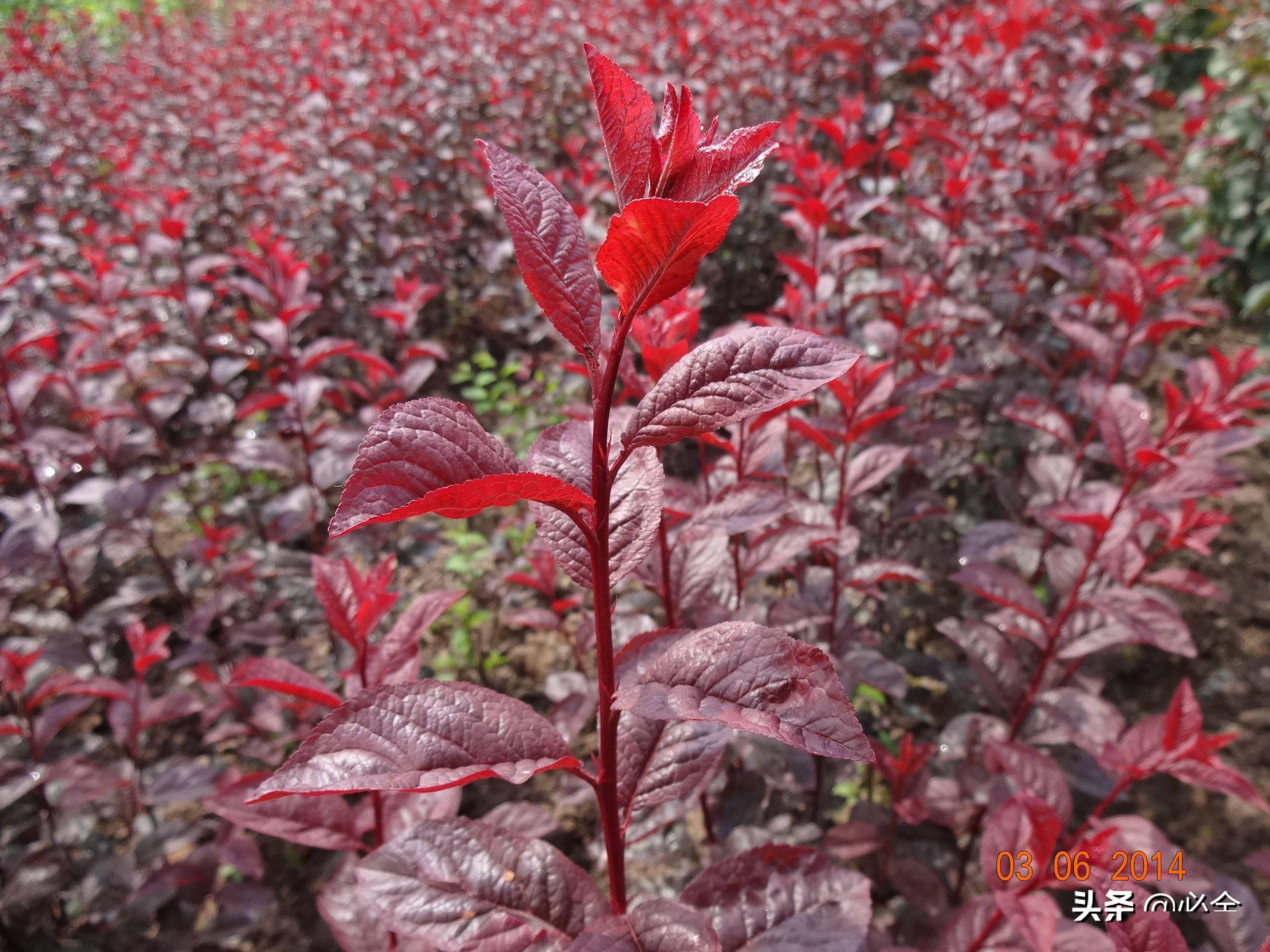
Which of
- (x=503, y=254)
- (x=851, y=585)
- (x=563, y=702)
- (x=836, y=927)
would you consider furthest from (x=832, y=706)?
(x=503, y=254)

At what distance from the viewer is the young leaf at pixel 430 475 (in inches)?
23.8

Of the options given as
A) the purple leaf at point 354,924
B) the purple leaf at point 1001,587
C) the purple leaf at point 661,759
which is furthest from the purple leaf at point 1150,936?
the purple leaf at point 354,924

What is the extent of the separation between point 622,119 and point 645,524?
44cm

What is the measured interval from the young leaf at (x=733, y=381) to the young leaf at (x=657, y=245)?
73mm

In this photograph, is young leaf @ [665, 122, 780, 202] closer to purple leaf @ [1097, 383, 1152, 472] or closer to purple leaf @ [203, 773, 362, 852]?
purple leaf @ [203, 773, 362, 852]

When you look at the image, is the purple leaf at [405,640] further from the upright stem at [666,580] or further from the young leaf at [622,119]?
the young leaf at [622,119]

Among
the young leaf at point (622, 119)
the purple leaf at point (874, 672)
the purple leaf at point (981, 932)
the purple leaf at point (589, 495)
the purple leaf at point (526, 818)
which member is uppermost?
the young leaf at point (622, 119)

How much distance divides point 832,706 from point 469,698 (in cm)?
41

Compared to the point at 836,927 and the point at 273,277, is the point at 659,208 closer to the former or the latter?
the point at 836,927

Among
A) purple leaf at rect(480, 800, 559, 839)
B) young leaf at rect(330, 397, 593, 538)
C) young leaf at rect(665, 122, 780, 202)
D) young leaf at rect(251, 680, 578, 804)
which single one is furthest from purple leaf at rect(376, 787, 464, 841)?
young leaf at rect(665, 122, 780, 202)

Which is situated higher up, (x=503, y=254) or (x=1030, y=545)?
(x=503, y=254)

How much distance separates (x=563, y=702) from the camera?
6.35 ft

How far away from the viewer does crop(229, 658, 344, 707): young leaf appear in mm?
1198

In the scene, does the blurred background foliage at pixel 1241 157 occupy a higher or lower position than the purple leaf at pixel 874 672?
higher
